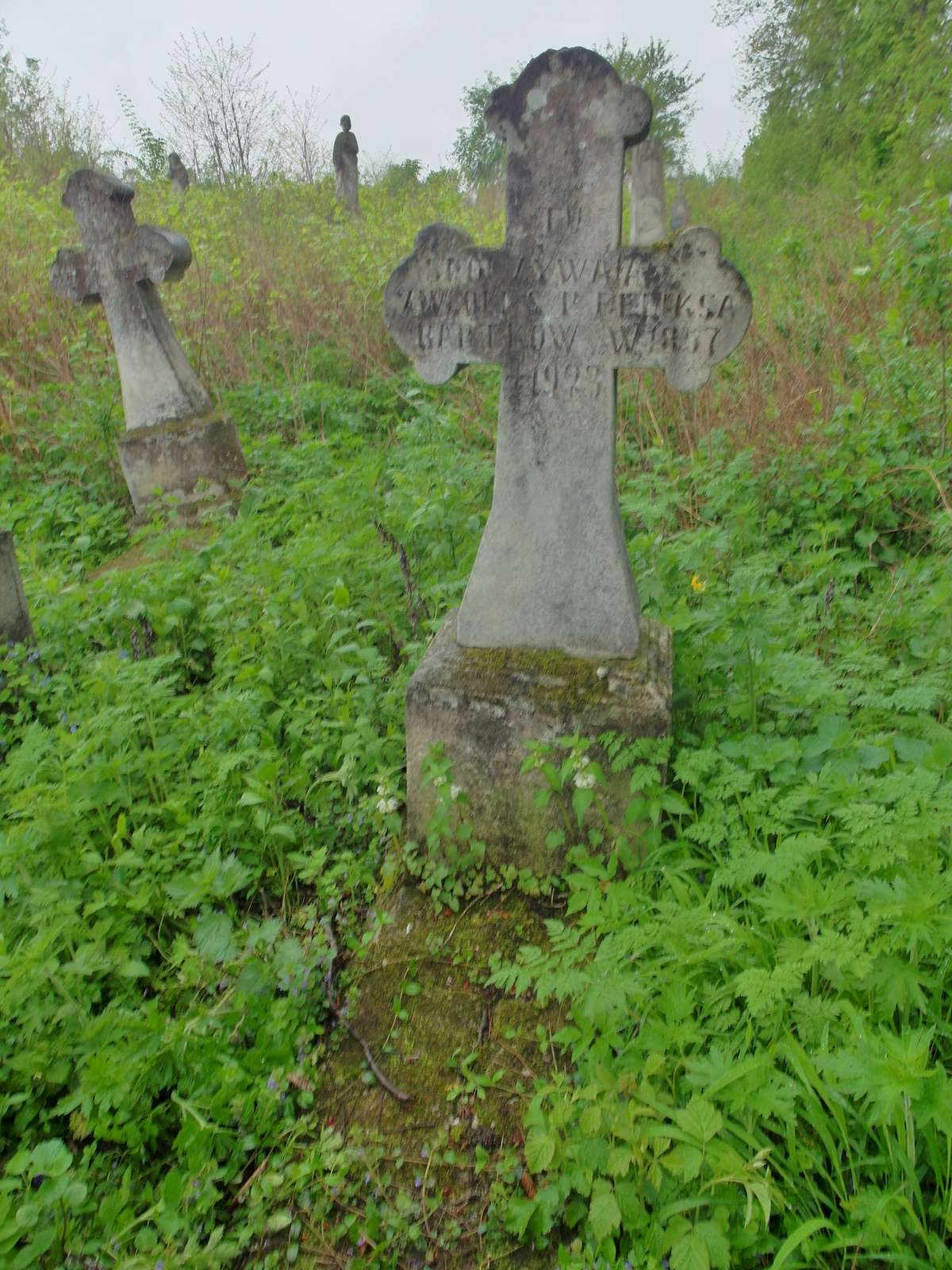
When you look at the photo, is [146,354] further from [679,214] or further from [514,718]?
[679,214]

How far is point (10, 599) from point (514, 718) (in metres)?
2.18

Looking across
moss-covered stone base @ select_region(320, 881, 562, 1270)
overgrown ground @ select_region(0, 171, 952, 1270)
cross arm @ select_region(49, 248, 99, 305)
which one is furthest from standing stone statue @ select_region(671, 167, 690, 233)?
moss-covered stone base @ select_region(320, 881, 562, 1270)

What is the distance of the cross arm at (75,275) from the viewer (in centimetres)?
454

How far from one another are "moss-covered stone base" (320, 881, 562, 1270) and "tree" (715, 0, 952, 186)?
940 centimetres

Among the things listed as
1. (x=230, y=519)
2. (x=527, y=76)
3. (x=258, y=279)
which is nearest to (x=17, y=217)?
(x=258, y=279)

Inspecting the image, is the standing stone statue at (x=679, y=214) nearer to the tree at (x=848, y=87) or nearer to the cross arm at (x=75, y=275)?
the tree at (x=848, y=87)

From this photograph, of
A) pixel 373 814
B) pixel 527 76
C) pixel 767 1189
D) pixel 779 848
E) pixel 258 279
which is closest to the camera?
pixel 767 1189

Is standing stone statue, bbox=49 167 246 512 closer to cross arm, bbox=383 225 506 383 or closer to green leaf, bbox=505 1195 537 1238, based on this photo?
cross arm, bbox=383 225 506 383

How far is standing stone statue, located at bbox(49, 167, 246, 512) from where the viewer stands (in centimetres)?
438

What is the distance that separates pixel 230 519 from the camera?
14.3 feet

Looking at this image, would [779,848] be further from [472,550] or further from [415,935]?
[472,550]

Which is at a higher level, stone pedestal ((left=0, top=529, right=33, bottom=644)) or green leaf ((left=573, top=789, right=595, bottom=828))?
stone pedestal ((left=0, top=529, right=33, bottom=644))

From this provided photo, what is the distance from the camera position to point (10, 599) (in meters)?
3.02

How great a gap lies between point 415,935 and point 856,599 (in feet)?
6.68
